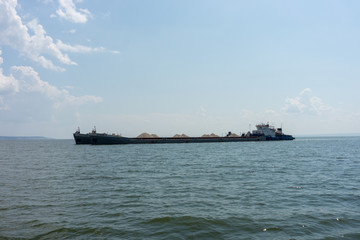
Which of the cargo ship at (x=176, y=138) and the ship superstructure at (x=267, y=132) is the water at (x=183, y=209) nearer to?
the cargo ship at (x=176, y=138)

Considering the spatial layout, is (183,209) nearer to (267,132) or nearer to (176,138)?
(176,138)

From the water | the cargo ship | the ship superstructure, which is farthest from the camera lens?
the ship superstructure

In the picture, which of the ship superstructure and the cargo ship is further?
the ship superstructure

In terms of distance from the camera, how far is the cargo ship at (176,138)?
107125 mm

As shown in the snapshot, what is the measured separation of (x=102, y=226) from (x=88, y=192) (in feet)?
27.1

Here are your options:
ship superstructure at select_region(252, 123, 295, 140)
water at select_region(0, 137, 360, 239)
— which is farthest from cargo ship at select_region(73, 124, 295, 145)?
water at select_region(0, 137, 360, 239)

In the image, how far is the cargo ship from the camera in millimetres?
107125

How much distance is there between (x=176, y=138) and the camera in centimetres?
13300

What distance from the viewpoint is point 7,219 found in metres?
12.9

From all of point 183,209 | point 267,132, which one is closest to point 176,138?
point 267,132

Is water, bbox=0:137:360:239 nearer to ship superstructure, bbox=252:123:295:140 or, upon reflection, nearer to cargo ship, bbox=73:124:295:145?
cargo ship, bbox=73:124:295:145

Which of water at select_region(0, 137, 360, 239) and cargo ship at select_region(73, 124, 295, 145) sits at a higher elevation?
cargo ship at select_region(73, 124, 295, 145)

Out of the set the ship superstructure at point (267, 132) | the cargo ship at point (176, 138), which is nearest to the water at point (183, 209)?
the cargo ship at point (176, 138)

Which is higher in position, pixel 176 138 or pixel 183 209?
Answer: pixel 176 138
